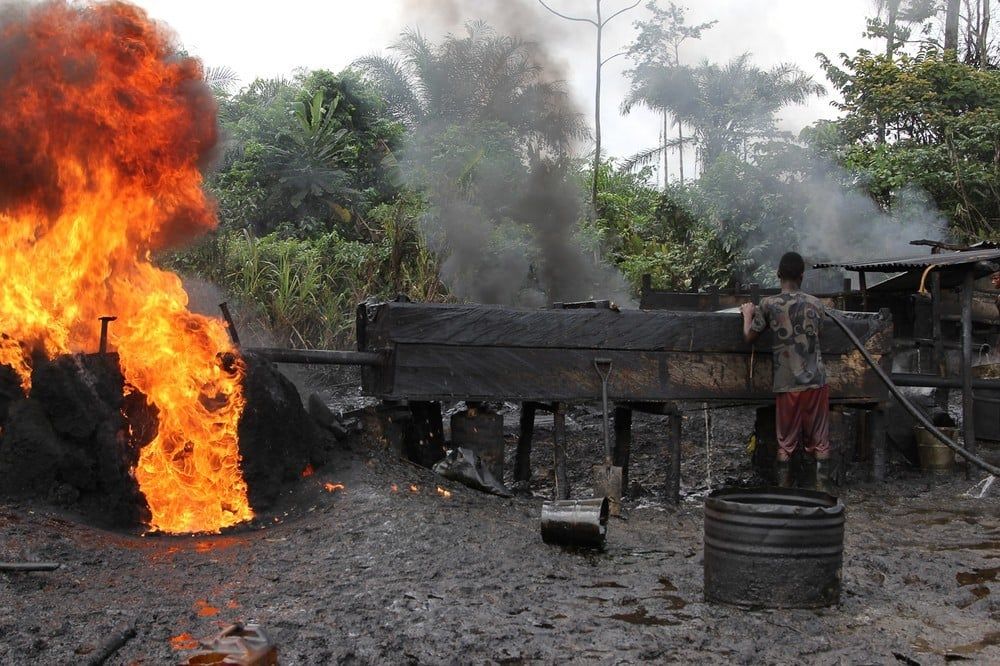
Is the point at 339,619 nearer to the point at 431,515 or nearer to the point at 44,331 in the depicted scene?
the point at 431,515

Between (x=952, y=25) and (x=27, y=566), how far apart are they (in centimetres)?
2388

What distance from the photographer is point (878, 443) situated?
30.7 feet

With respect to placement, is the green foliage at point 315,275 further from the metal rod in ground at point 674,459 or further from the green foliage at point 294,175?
the metal rod in ground at point 674,459

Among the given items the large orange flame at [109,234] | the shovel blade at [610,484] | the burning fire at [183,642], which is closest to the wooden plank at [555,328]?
the shovel blade at [610,484]

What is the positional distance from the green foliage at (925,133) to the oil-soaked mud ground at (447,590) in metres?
12.3

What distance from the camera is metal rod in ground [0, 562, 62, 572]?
178 inches

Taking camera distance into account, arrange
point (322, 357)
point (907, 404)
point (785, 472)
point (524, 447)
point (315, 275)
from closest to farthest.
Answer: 1. point (322, 357)
2. point (907, 404)
3. point (785, 472)
4. point (524, 447)
5. point (315, 275)

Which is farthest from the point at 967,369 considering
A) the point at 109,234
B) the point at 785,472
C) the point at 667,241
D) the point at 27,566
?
the point at 667,241

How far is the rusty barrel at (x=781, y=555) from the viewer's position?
475cm

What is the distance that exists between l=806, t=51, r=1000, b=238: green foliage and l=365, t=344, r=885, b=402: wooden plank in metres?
11.0

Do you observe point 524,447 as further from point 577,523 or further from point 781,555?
point 781,555

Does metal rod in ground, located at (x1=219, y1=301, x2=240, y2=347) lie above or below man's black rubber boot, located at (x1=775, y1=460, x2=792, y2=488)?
above

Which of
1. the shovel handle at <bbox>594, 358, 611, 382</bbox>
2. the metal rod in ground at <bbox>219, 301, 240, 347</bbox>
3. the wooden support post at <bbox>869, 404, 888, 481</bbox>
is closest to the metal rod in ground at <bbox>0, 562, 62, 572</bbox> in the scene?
the metal rod in ground at <bbox>219, 301, 240, 347</bbox>

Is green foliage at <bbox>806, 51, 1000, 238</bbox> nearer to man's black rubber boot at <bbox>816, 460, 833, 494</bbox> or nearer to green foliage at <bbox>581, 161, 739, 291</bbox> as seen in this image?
green foliage at <bbox>581, 161, 739, 291</bbox>
